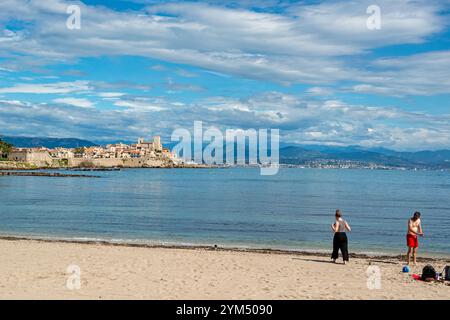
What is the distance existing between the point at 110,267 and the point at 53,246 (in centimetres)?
704

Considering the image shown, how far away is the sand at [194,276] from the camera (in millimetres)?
12789

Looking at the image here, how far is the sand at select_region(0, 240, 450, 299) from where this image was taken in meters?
A: 12.8

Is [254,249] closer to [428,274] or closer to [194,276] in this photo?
[194,276]

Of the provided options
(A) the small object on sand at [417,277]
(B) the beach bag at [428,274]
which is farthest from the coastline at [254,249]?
(B) the beach bag at [428,274]

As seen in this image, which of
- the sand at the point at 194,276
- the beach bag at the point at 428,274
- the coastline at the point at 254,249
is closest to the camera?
the sand at the point at 194,276

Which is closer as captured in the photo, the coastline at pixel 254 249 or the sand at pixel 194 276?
the sand at pixel 194 276

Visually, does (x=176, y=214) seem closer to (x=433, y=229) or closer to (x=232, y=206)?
(x=232, y=206)

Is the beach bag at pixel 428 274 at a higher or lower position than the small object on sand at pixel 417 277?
higher

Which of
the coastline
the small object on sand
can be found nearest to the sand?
the small object on sand

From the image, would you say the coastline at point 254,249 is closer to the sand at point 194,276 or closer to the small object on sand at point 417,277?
the sand at point 194,276

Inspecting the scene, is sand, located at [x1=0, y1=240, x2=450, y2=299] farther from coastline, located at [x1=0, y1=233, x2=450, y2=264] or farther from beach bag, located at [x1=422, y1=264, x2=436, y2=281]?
coastline, located at [x1=0, y1=233, x2=450, y2=264]

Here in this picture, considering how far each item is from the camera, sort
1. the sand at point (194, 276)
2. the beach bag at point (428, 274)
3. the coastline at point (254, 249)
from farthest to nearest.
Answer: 1. the coastline at point (254, 249)
2. the beach bag at point (428, 274)
3. the sand at point (194, 276)

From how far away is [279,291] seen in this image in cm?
1315
